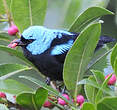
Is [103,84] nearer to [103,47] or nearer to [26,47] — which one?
[103,47]

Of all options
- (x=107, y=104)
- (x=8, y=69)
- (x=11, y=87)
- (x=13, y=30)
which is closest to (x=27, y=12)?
(x=13, y=30)

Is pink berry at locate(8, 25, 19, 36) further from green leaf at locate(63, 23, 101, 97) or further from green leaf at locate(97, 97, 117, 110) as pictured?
green leaf at locate(97, 97, 117, 110)

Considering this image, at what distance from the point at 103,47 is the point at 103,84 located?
0.90 meters

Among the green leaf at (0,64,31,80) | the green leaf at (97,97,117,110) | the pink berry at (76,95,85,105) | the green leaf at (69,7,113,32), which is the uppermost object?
the green leaf at (69,7,113,32)

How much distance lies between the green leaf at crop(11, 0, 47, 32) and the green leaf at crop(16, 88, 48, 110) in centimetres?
68

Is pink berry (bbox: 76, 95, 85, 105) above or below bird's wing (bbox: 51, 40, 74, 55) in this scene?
below

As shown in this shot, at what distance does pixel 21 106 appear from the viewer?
6.77ft

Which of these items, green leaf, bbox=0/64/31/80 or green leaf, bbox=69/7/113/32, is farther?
green leaf, bbox=0/64/31/80

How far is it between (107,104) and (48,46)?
1.10m

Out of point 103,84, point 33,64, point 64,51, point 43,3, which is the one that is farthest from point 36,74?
point 103,84

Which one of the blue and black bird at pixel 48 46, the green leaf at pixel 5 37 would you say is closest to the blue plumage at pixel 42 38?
the blue and black bird at pixel 48 46

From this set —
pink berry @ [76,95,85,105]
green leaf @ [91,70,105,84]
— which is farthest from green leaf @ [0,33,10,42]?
green leaf @ [91,70,105,84]

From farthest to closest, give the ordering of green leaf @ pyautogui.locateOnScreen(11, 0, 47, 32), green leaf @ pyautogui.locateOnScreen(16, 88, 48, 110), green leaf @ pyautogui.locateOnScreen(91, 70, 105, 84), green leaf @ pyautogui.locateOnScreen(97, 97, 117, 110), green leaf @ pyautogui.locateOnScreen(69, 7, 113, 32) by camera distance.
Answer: green leaf @ pyautogui.locateOnScreen(11, 0, 47, 32) < green leaf @ pyautogui.locateOnScreen(69, 7, 113, 32) < green leaf @ pyautogui.locateOnScreen(16, 88, 48, 110) < green leaf @ pyautogui.locateOnScreen(91, 70, 105, 84) < green leaf @ pyautogui.locateOnScreen(97, 97, 117, 110)

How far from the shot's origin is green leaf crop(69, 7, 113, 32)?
217 centimetres
